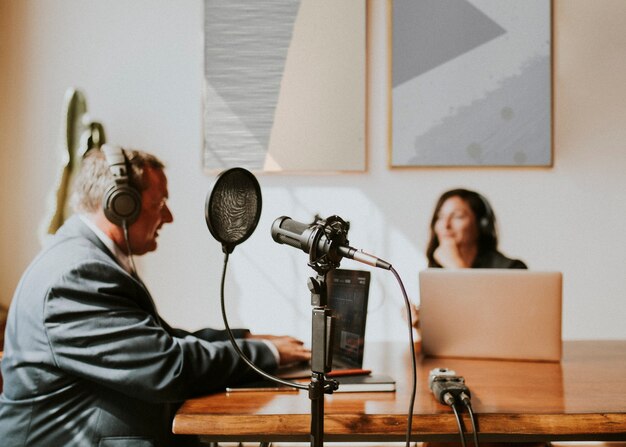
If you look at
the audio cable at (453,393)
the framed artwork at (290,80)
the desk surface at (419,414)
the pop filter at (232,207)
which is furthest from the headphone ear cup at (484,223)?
the pop filter at (232,207)

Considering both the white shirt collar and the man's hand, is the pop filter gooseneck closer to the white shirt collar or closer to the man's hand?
the man's hand

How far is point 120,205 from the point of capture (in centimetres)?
158

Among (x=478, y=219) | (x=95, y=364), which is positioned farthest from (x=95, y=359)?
(x=478, y=219)

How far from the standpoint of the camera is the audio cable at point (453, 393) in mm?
1137

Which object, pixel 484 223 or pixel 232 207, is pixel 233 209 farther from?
pixel 484 223

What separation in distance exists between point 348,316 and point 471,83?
6.01 feet

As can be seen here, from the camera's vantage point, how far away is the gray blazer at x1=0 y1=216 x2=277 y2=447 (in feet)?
4.34

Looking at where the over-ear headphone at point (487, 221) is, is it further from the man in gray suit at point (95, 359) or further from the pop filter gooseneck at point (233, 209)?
the pop filter gooseneck at point (233, 209)

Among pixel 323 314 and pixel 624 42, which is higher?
pixel 624 42

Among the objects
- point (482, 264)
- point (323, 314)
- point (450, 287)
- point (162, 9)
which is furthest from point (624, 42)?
point (323, 314)

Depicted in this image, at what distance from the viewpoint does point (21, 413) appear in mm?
1428

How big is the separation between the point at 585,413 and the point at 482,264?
1656 millimetres

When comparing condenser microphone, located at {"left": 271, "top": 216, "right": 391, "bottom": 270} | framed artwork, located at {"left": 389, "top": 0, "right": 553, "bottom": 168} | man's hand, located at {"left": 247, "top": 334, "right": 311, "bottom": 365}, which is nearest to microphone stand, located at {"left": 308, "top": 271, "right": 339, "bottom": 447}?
condenser microphone, located at {"left": 271, "top": 216, "right": 391, "bottom": 270}

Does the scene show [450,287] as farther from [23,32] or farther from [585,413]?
[23,32]
